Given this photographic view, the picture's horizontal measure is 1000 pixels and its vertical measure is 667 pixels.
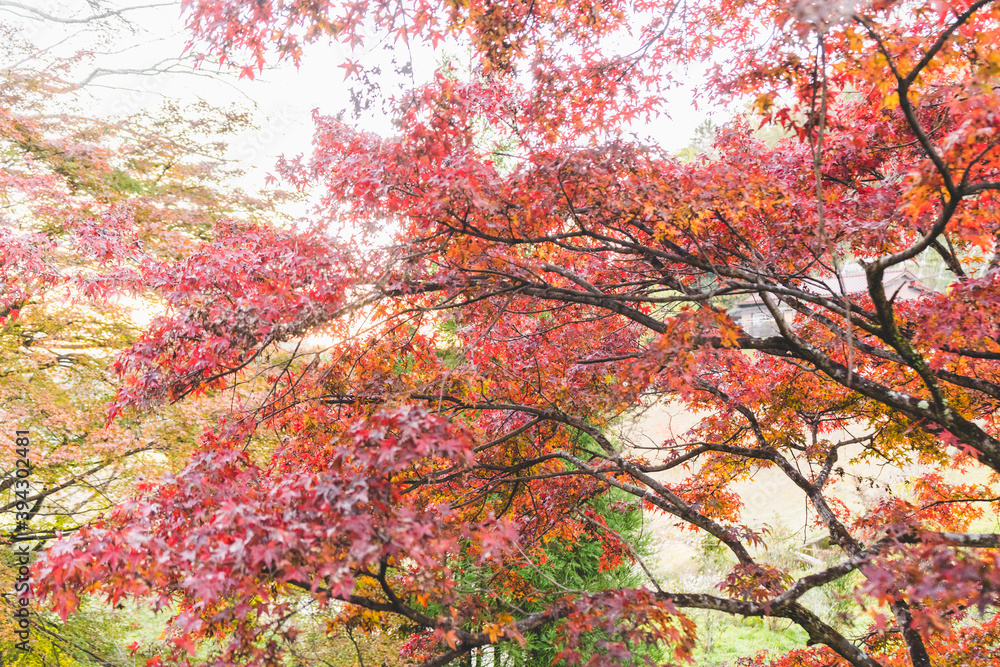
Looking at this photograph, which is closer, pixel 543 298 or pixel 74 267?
pixel 543 298

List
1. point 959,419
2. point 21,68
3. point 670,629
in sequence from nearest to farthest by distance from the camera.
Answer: point 670,629 < point 959,419 < point 21,68

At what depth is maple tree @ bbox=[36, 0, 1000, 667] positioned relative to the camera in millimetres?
2109

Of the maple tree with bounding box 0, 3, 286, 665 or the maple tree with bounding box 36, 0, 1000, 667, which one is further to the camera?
the maple tree with bounding box 0, 3, 286, 665

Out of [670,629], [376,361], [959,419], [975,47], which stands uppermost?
[975,47]

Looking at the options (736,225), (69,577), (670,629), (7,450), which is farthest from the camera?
(7,450)

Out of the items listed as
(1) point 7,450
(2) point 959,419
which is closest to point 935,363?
(2) point 959,419

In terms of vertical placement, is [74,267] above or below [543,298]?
above

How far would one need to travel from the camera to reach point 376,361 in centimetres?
376

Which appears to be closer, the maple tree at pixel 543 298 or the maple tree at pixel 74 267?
the maple tree at pixel 543 298

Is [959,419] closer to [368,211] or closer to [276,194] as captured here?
[368,211]

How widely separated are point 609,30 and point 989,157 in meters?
2.74

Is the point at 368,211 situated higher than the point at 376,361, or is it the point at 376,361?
the point at 368,211

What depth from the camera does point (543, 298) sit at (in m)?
3.47

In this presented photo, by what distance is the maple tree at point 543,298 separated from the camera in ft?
6.92
